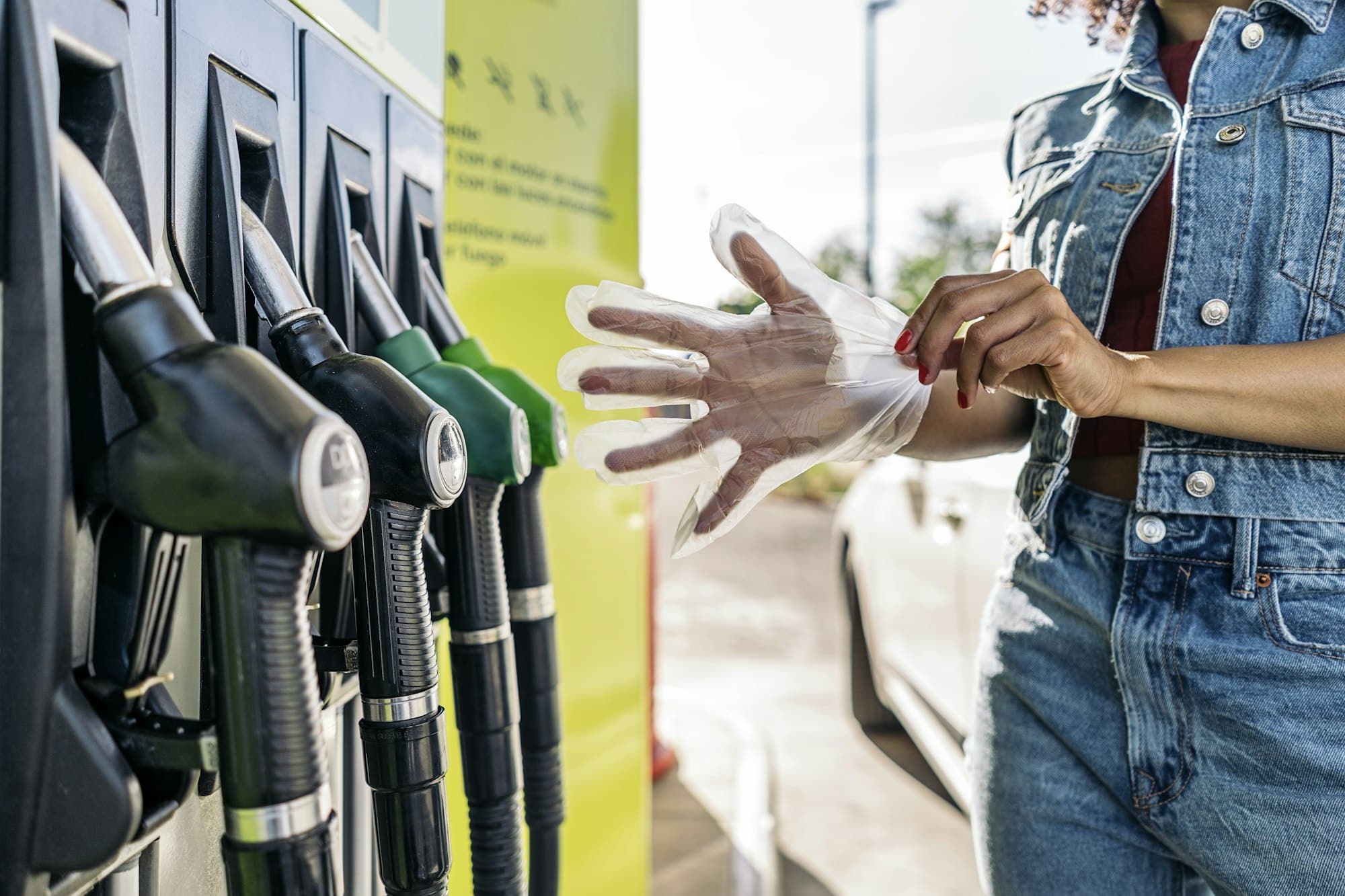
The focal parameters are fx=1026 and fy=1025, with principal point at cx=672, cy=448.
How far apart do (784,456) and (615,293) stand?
0.65 feet

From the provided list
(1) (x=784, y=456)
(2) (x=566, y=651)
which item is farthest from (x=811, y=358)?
(2) (x=566, y=651)

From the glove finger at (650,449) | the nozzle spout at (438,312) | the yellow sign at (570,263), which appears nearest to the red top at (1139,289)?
the glove finger at (650,449)

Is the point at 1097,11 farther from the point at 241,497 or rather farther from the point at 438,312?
the point at 241,497

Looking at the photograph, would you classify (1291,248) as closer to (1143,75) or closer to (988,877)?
(1143,75)

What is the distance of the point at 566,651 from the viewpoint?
174 centimetres

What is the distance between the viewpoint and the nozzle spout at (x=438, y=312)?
3.07ft

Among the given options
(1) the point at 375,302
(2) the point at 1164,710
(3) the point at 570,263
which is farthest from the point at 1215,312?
(3) the point at 570,263

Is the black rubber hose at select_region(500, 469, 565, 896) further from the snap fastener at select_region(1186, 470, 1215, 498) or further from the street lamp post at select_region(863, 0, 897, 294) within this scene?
the street lamp post at select_region(863, 0, 897, 294)

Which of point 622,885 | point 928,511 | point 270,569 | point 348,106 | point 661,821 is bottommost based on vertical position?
point 661,821

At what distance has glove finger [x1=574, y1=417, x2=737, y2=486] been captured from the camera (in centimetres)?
78

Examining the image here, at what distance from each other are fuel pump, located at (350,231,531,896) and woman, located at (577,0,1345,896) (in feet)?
0.38

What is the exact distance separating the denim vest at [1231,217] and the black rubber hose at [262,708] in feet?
2.24

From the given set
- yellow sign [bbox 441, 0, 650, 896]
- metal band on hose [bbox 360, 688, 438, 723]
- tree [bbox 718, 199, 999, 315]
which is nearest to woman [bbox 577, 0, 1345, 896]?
metal band on hose [bbox 360, 688, 438, 723]

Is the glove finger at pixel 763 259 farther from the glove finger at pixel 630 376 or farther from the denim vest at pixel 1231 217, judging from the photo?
the denim vest at pixel 1231 217
